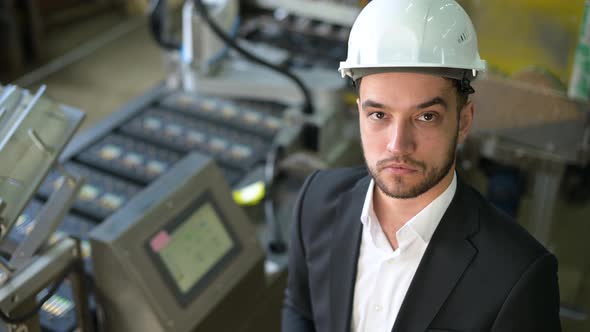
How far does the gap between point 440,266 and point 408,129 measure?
0.97 feet

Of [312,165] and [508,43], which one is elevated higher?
[508,43]

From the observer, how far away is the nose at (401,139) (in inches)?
53.4

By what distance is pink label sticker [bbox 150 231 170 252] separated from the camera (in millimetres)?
1930

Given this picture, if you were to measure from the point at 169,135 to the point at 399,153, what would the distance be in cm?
201

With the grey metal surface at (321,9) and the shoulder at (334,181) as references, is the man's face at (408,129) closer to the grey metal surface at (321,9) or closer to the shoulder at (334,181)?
the shoulder at (334,181)

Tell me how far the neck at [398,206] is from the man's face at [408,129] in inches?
2.3

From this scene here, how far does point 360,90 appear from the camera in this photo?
143 centimetres

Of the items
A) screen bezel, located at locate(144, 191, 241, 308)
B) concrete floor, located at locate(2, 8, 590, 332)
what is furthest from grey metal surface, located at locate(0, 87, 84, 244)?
concrete floor, located at locate(2, 8, 590, 332)

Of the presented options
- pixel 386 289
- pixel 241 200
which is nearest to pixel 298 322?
pixel 386 289

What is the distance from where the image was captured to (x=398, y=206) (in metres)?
1.50

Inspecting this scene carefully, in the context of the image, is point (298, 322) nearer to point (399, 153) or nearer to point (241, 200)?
point (399, 153)

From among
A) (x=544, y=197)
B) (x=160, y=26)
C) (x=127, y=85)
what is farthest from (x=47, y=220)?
(x=127, y=85)

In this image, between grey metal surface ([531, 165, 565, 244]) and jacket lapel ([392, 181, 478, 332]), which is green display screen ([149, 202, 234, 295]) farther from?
grey metal surface ([531, 165, 565, 244])

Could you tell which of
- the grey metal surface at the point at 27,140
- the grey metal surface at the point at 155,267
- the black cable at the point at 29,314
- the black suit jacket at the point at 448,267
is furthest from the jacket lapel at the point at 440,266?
the grey metal surface at the point at 27,140
